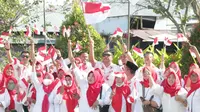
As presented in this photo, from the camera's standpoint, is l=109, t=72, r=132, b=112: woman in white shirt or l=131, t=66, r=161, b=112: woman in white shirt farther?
l=109, t=72, r=132, b=112: woman in white shirt

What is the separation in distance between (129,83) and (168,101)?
2.77 ft

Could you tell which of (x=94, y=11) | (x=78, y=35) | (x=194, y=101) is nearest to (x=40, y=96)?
(x=94, y=11)

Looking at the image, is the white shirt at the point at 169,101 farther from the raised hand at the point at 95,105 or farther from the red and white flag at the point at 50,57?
the red and white flag at the point at 50,57

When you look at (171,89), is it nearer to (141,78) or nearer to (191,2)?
(141,78)

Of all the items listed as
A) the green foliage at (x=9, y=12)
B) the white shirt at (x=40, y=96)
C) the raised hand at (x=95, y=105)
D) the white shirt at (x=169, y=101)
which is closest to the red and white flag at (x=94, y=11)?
the white shirt at (x=40, y=96)

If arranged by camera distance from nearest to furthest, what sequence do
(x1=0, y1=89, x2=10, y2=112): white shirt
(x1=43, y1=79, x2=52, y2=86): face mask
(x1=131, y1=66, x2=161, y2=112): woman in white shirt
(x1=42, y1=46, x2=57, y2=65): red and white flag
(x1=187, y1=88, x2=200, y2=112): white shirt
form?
(x1=187, y1=88, x2=200, y2=112): white shirt < (x1=131, y1=66, x2=161, y2=112): woman in white shirt < (x1=43, y1=79, x2=52, y2=86): face mask < (x1=0, y1=89, x2=10, y2=112): white shirt < (x1=42, y1=46, x2=57, y2=65): red and white flag

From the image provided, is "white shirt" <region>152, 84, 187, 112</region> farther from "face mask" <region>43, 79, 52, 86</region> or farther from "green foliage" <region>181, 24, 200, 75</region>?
"green foliage" <region>181, 24, 200, 75</region>

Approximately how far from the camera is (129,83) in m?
7.51

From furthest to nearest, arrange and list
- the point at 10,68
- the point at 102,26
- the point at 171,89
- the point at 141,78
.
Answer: the point at 102,26
the point at 10,68
the point at 141,78
the point at 171,89

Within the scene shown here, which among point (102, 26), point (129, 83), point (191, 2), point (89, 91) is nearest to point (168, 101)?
point (129, 83)

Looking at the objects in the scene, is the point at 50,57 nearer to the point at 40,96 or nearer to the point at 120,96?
the point at 40,96

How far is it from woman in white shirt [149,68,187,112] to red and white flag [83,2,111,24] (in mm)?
1983

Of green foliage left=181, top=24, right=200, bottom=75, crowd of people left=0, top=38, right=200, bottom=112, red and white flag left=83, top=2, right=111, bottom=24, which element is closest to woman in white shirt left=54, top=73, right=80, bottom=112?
crowd of people left=0, top=38, right=200, bottom=112

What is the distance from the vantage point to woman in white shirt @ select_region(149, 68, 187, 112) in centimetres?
669
